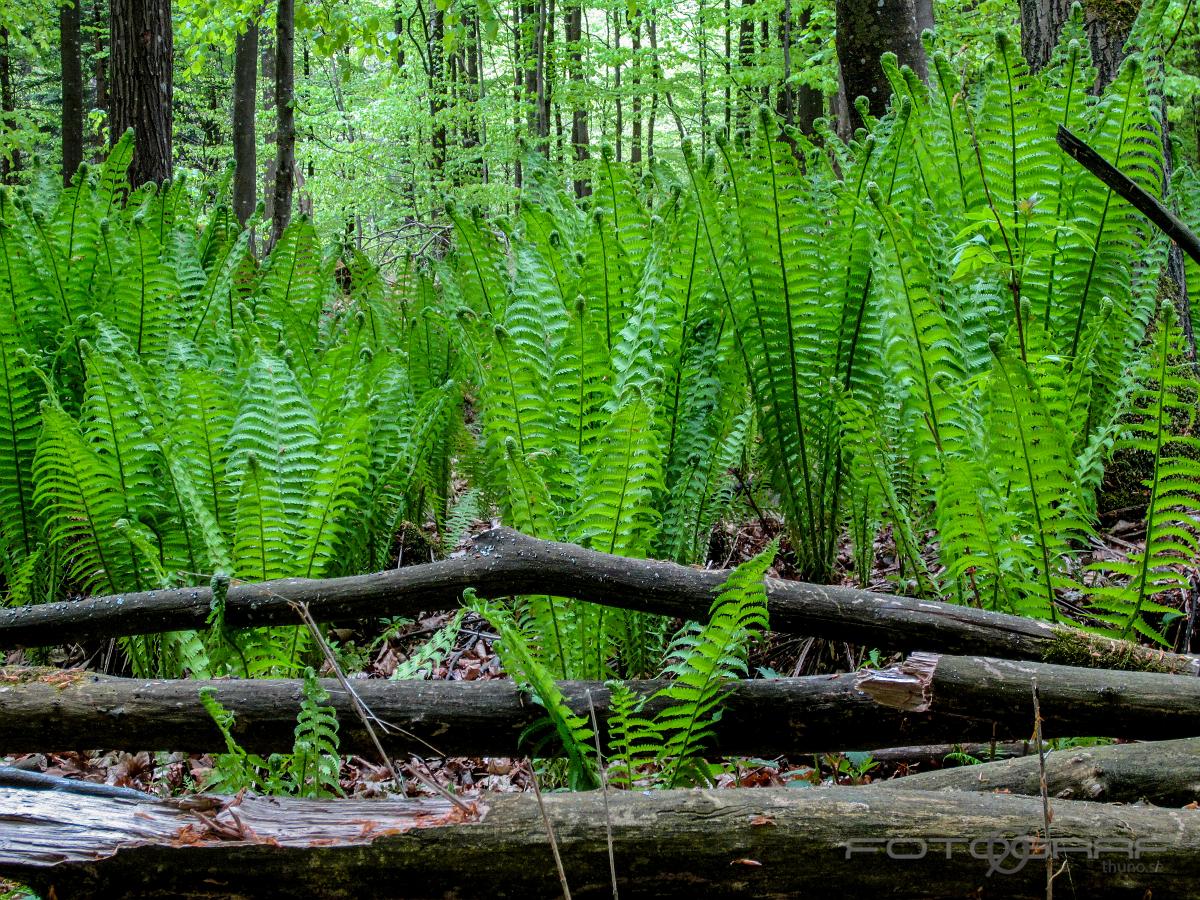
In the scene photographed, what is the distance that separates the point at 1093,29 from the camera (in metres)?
3.12

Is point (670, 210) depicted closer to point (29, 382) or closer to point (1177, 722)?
point (1177, 722)

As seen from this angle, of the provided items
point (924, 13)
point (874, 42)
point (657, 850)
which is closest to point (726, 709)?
point (657, 850)

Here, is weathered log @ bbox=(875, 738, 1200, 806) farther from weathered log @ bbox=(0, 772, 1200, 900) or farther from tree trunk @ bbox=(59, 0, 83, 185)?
tree trunk @ bbox=(59, 0, 83, 185)

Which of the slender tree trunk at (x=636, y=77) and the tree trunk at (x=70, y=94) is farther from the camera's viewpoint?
the tree trunk at (x=70, y=94)

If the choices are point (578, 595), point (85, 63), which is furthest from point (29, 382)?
point (85, 63)

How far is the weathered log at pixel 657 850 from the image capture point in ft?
3.52

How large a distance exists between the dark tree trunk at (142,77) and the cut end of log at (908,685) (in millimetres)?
4926

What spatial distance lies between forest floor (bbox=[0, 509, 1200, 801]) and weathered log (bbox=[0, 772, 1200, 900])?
1.96ft

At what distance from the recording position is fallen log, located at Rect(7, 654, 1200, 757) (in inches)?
54.0

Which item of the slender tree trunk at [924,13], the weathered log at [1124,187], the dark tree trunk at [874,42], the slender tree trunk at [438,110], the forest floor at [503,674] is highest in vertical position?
the slender tree trunk at [438,110]

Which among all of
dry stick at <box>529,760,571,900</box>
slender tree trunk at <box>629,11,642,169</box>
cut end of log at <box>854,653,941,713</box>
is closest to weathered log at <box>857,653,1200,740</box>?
cut end of log at <box>854,653,941,713</box>

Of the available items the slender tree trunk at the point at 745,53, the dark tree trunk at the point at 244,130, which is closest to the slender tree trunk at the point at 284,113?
the dark tree trunk at the point at 244,130

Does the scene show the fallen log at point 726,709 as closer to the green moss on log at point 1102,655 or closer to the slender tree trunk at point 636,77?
the green moss on log at point 1102,655

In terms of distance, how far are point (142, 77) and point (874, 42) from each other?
394 cm
